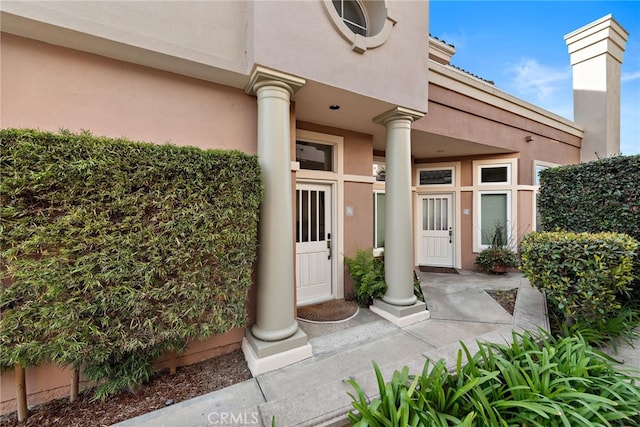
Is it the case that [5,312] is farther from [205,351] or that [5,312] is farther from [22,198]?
[205,351]

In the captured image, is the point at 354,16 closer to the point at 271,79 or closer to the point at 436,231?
the point at 271,79

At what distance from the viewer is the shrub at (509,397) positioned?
192 cm

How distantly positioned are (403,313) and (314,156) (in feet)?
10.5

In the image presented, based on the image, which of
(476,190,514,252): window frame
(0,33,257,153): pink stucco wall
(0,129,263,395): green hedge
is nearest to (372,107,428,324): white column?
(0,33,257,153): pink stucco wall

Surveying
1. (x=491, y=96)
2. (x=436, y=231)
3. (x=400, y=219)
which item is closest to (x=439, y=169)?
(x=436, y=231)

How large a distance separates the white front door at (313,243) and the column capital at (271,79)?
184cm

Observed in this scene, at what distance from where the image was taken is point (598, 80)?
7.55 meters

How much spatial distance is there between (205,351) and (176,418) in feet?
3.20

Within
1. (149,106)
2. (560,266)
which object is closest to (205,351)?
(149,106)

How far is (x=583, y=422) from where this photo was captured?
188cm

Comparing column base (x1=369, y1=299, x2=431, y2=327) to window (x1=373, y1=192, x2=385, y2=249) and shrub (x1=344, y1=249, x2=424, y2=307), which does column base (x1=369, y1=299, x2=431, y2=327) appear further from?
window (x1=373, y1=192, x2=385, y2=249)

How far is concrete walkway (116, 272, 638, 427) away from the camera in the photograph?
7.10ft

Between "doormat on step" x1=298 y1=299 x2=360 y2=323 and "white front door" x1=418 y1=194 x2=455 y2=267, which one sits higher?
"white front door" x1=418 y1=194 x2=455 y2=267

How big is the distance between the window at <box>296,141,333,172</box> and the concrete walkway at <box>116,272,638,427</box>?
281 centimetres
